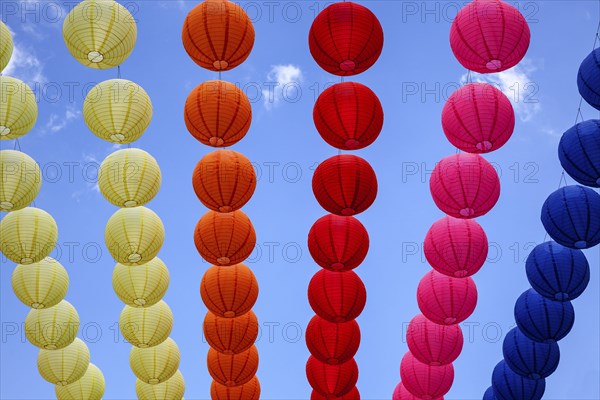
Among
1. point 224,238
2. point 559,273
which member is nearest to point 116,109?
point 224,238

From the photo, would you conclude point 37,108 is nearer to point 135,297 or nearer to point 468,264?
point 135,297

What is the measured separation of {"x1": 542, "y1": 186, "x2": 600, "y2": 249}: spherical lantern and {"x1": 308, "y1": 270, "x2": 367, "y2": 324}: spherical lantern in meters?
2.22

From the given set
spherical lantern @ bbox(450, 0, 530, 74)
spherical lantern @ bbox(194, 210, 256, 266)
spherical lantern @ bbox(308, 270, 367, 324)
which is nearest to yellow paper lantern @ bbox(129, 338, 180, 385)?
spherical lantern @ bbox(194, 210, 256, 266)

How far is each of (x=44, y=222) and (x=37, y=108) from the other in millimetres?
1276

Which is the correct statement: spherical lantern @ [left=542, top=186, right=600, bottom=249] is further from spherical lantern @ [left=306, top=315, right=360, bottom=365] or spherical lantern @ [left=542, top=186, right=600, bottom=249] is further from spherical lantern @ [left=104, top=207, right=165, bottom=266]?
spherical lantern @ [left=104, top=207, right=165, bottom=266]

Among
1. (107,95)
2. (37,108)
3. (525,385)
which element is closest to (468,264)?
(525,385)

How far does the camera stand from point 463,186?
1023 centimetres

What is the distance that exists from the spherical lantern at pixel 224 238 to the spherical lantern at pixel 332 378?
6.26 feet

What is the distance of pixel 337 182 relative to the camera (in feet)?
33.4

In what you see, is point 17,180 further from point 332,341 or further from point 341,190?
point 332,341

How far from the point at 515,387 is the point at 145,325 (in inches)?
176

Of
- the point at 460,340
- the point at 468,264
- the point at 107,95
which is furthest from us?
the point at 460,340

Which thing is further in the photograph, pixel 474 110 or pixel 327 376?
pixel 327 376

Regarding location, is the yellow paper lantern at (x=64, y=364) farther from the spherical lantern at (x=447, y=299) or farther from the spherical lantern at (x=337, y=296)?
the spherical lantern at (x=447, y=299)
